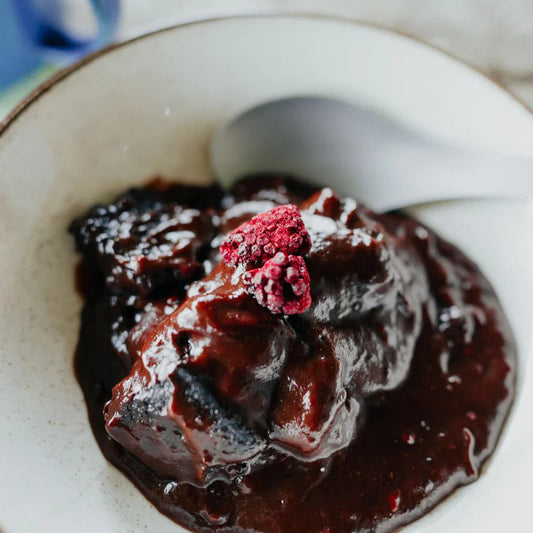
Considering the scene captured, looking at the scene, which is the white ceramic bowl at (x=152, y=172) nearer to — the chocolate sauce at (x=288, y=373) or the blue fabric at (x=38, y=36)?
the chocolate sauce at (x=288, y=373)

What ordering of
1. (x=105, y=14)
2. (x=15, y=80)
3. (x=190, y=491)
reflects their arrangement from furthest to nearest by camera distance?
(x=15, y=80) < (x=105, y=14) < (x=190, y=491)

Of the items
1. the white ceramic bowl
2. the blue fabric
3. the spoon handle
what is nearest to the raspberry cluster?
the white ceramic bowl

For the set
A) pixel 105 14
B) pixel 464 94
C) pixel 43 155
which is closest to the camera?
pixel 43 155

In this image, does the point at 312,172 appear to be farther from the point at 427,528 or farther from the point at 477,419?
the point at 427,528

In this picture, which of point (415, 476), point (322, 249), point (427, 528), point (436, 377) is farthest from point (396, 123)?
point (427, 528)

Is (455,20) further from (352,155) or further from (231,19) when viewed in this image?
(231,19)

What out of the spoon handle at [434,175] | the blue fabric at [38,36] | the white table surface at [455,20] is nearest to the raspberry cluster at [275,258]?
the spoon handle at [434,175]
